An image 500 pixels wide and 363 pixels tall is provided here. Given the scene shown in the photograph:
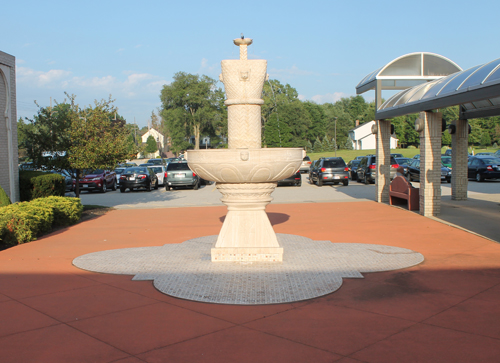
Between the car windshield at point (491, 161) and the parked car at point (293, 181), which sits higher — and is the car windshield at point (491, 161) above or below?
above

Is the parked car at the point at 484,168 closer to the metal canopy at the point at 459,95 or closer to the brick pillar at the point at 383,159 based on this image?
the metal canopy at the point at 459,95

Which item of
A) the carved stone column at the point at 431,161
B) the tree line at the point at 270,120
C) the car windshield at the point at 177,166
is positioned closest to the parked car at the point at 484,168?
the carved stone column at the point at 431,161

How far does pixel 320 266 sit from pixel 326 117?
3928 inches

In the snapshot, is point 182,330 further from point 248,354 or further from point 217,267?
point 217,267

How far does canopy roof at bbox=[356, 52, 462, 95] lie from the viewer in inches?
658

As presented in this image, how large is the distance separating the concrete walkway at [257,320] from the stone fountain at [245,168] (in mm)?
1738

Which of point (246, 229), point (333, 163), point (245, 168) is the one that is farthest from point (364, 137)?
point (245, 168)

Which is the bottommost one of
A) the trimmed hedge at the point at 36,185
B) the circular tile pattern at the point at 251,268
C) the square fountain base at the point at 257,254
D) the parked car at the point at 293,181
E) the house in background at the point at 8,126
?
the circular tile pattern at the point at 251,268

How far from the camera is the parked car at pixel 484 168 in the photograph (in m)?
27.2

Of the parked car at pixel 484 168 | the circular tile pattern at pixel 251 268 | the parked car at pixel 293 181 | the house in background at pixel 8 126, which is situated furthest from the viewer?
the parked car at pixel 484 168

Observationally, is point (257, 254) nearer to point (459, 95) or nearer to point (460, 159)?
point (459, 95)

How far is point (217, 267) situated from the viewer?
728 centimetres

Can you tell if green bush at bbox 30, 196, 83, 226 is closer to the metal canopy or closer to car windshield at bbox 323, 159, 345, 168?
the metal canopy

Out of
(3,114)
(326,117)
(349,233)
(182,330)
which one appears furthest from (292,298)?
(326,117)
